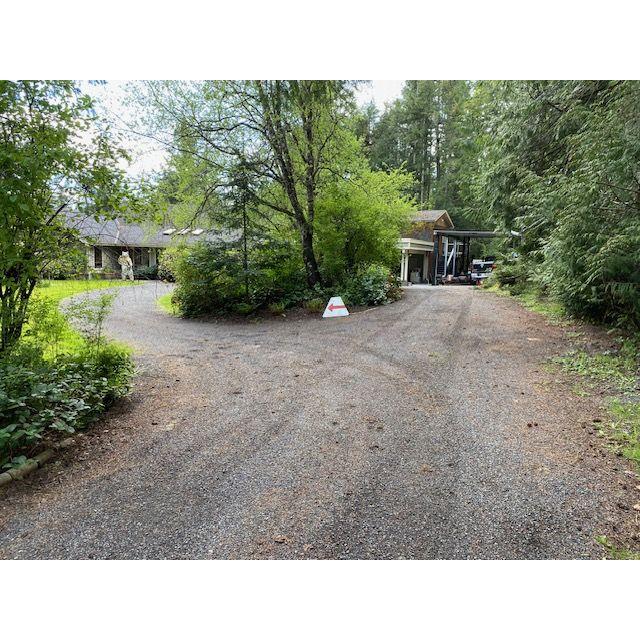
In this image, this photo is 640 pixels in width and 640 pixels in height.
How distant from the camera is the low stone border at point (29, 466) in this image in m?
2.04

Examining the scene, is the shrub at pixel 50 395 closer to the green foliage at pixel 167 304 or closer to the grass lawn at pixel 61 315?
the grass lawn at pixel 61 315

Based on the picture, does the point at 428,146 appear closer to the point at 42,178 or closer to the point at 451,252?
the point at 451,252

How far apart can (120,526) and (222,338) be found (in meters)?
4.31

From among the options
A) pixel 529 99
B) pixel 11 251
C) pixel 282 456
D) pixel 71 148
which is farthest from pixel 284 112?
pixel 282 456

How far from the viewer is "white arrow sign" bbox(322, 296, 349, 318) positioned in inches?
293

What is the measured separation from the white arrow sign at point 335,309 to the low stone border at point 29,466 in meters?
5.39

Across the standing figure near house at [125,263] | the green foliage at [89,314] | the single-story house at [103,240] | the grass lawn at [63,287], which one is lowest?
the green foliage at [89,314]

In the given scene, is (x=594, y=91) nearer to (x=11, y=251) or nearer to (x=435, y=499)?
(x=435, y=499)

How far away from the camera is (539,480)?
2.04 m

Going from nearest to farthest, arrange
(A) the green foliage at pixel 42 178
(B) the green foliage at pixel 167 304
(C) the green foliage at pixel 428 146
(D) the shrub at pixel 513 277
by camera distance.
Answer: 1. (A) the green foliage at pixel 42 178
2. (B) the green foliage at pixel 167 304
3. (D) the shrub at pixel 513 277
4. (C) the green foliage at pixel 428 146

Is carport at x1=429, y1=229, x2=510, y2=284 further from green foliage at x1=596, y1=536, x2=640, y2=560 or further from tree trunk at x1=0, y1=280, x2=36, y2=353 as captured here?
green foliage at x1=596, y1=536, x2=640, y2=560

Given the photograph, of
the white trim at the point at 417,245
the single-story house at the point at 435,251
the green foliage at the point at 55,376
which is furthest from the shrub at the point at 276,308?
the single-story house at the point at 435,251

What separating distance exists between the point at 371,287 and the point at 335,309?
4.42 feet

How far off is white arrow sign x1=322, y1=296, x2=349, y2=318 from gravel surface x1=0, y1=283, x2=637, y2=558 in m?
3.24
